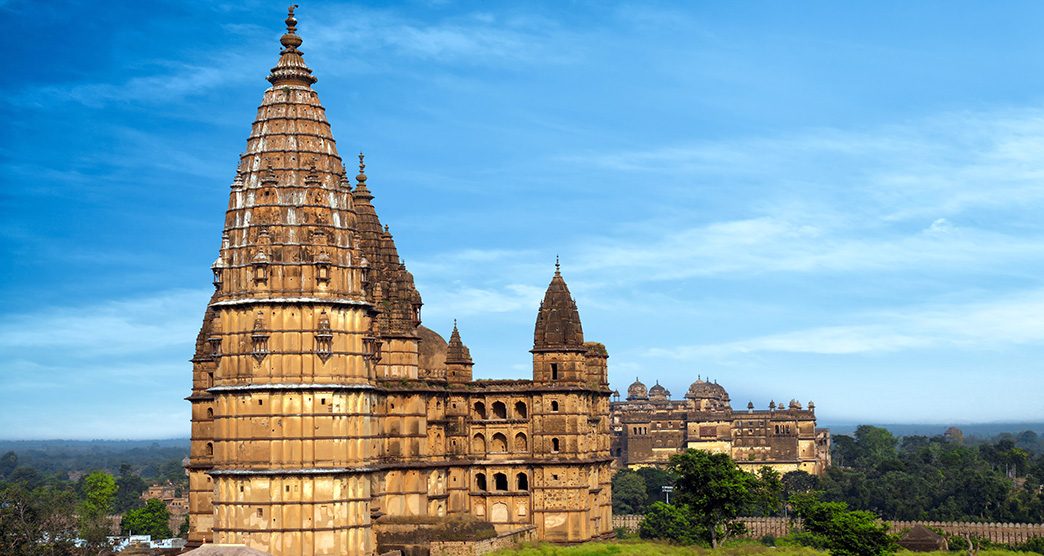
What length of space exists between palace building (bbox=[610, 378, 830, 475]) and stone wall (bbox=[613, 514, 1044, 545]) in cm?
3835

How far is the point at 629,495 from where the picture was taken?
13325cm

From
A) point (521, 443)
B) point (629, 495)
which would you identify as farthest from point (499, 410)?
point (629, 495)

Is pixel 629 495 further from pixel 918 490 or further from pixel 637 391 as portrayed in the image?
pixel 637 391

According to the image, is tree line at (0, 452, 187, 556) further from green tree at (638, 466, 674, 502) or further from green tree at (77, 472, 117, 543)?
green tree at (638, 466, 674, 502)

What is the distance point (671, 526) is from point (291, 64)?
43.8m

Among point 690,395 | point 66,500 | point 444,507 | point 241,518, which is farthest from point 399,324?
point 690,395

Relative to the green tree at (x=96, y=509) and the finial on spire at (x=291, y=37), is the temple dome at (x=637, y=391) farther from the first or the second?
the finial on spire at (x=291, y=37)

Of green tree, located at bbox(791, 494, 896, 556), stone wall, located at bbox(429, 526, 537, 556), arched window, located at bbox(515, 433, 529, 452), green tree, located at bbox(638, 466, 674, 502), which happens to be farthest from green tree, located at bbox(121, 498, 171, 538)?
green tree, located at bbox(791, 494, 896, 556)

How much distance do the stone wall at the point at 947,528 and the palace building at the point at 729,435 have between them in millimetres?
38345

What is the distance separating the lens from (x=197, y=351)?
80.1 meters

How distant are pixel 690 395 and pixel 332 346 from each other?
121536 mm

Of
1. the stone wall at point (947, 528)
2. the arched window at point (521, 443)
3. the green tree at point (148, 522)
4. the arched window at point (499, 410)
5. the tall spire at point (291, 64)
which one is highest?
the tall spire at point (291, 64)

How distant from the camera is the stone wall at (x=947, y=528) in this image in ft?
365

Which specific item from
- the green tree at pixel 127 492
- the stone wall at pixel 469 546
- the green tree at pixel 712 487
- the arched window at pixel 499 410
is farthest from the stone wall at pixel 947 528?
the green tree at pixel 127 492
